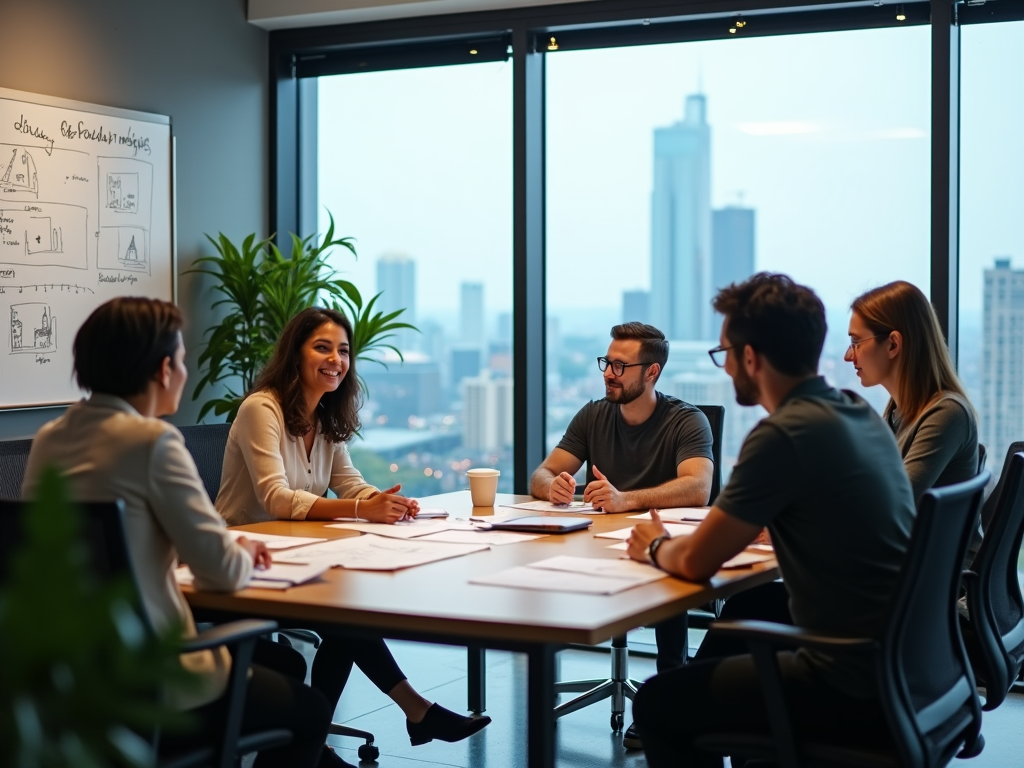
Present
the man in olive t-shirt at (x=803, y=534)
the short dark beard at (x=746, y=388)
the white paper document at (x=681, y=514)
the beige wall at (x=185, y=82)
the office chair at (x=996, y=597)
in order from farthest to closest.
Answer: the beige wall at (x=185, y=82) → the white paper document at (x=681, y=514) → the office chair at (x=996, y=597) → the short dark beard at (x=746, y=388) → the man in olive t-shirt at (x=803, y=534)

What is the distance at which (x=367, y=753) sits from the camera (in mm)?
3463

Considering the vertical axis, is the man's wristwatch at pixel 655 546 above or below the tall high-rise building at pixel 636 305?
below

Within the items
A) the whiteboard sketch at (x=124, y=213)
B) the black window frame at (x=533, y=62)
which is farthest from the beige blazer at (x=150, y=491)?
the black window frame at (x=533, y=62)

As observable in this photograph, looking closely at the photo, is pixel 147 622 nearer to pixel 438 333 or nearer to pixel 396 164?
pixel 438 333

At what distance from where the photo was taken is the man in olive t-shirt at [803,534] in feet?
6.66

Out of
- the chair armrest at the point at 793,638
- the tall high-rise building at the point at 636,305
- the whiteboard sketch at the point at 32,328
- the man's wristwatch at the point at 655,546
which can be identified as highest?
the tall high-rise building at the point at 636,305

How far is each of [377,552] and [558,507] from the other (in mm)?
938

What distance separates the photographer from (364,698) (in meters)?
4.14

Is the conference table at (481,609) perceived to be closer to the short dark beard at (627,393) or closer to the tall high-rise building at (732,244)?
the short dark beard at (627,393)

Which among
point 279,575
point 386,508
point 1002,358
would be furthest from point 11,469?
point 1002,358

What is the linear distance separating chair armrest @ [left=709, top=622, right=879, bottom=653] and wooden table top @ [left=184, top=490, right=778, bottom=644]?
0.14 meters

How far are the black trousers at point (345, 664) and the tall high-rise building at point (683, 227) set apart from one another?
2.13m

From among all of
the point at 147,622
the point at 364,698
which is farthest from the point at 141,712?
the point at 364,698

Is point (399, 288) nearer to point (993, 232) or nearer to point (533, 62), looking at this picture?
point (533, 62)
